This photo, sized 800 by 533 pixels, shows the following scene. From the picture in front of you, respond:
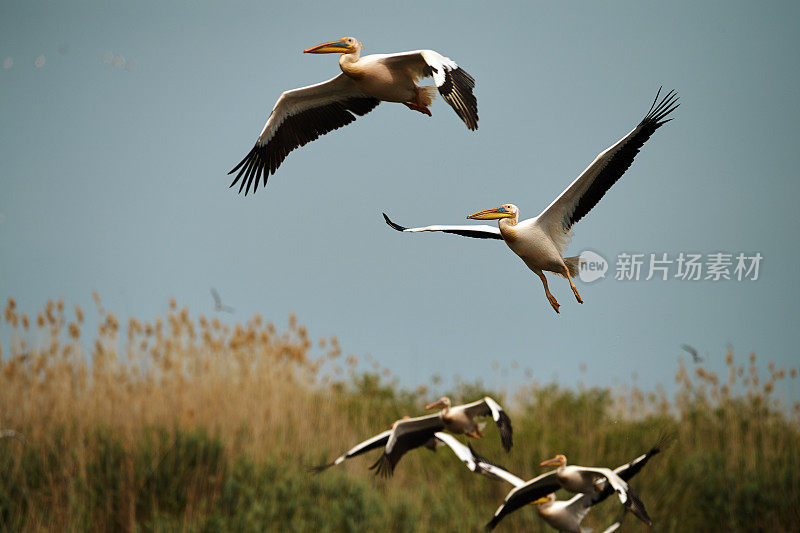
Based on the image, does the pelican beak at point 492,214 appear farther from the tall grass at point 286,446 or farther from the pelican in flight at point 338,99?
the tall grass at point 286,446

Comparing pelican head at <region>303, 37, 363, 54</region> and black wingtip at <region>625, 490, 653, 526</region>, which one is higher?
pelican head at <region>303, 37, 363, 54</region>

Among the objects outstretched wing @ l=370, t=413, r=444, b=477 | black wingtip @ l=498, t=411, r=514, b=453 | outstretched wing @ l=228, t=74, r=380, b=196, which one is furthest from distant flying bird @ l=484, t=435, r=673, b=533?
outstretched wing @ l=228, t=74, r=380, b=196

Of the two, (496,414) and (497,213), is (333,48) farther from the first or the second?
(496,414)

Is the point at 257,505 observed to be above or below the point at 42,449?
below

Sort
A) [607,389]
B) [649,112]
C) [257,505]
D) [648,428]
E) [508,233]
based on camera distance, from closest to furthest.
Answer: [508,233] → [649,112] → [257,505] → [648,428] → [607,389]

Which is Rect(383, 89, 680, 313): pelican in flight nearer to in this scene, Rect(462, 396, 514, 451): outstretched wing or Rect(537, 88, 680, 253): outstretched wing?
Rect(537, 88, 680, 253): outstretched wing

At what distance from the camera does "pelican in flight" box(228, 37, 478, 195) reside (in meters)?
4.36

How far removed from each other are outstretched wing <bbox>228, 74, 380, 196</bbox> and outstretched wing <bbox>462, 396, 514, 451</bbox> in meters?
2.11

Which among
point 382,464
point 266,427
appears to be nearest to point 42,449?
point 266,427

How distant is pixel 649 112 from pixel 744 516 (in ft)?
27.8

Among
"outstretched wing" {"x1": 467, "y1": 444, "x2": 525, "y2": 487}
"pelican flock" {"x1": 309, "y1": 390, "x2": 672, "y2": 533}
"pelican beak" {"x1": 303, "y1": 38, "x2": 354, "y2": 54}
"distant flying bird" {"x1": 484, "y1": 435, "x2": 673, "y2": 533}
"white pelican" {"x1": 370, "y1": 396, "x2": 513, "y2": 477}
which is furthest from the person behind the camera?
"outstretched wing" {"x1": 467, "y1": 444, "x2": 525, "y2": 487}

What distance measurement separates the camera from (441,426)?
19.6 feet

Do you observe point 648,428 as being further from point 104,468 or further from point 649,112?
point 649,112

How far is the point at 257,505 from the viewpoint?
8672 millimetres
